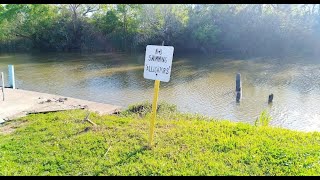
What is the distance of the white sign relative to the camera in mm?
4270

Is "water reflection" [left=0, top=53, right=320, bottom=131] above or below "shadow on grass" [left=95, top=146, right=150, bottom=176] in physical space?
below

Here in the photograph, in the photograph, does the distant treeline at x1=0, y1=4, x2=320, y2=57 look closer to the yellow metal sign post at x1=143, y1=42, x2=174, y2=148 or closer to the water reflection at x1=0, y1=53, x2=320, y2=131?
the water reflection at x1=0, y1=53, x2=320, y2=131

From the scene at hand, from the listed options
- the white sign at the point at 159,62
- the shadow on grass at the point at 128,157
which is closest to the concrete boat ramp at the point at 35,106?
the shadow on grass at the point at 128,157

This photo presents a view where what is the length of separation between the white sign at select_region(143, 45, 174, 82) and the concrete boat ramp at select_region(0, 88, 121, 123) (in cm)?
348

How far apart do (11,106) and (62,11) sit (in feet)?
79.8

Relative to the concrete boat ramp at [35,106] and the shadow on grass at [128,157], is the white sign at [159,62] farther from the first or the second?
the concrete boat ramp at [35,106]

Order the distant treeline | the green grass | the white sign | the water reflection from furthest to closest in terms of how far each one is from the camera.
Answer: the distant treeline
the water reflection
the white sign
the green grass

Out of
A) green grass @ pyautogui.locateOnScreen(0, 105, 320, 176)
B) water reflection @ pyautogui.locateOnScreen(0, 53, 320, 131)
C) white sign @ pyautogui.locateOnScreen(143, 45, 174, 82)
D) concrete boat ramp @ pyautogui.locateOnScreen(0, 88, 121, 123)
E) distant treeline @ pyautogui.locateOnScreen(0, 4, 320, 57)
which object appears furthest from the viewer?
distant treeline @ pyautogui.locateOnScreen(0, 4, 320, 57)

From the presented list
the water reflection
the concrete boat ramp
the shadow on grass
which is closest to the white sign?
the shadow on grass

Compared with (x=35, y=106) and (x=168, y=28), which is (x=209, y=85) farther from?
(x=168, y=28)

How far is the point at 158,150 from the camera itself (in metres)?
4.46

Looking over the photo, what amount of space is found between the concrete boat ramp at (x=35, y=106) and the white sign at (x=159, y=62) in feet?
11.4

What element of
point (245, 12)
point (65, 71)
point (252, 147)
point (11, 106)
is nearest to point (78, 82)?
point (65, 71)
